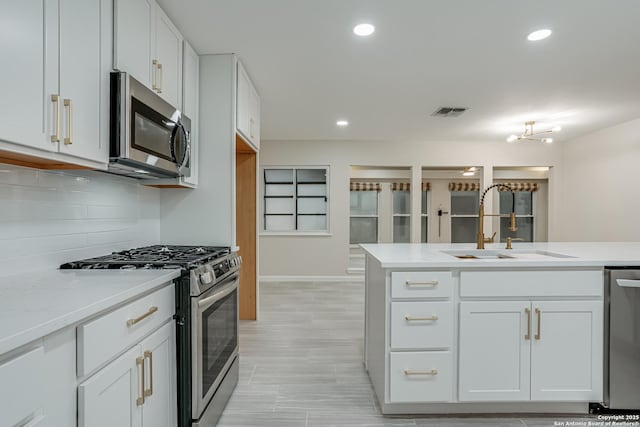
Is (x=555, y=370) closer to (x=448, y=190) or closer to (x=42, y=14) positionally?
(x=42, y=14)

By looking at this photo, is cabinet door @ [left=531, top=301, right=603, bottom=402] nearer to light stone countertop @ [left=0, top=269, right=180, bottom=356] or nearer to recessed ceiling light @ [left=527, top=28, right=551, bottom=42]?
recessed ceiling light @ [left=527, top=28, right=551, bottom=42]

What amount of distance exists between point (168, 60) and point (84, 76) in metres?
0.86

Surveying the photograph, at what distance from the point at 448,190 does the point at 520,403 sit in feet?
20.0

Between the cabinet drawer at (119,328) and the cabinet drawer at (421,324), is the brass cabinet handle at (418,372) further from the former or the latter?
A: the cabinet drawer at (119,328)

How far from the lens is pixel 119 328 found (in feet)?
3.89

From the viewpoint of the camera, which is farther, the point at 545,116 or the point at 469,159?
the point at 469,159

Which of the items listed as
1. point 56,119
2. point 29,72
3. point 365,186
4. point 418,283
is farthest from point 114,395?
A: point 365,186

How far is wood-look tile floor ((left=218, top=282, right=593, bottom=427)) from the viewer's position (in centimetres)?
202

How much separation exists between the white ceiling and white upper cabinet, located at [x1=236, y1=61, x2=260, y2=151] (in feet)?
0.39

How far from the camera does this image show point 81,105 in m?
1.40

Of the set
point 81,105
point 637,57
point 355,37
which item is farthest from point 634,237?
point 81,105

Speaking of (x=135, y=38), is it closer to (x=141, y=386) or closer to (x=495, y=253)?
(x=141, y=386)

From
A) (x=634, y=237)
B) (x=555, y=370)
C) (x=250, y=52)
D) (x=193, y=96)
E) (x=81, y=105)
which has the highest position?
(x=250, y=52)

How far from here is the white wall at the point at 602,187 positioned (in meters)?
4.72
